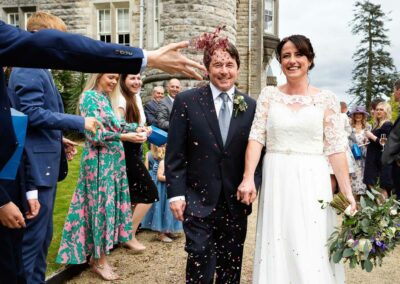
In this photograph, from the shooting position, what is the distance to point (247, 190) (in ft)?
10.5

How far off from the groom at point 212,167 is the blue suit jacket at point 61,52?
159 cm

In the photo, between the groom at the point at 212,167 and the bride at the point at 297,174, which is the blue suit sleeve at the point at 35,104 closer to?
the groom at the point at 212,167

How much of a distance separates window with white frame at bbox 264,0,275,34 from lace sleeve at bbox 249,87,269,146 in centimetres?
2233

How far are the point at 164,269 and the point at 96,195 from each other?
1.18m

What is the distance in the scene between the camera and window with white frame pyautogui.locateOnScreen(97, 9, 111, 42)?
18844 millimetres

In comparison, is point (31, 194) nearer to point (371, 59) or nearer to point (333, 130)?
point (333, 130)

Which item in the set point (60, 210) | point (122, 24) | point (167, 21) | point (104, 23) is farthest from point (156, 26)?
point (60, 210)

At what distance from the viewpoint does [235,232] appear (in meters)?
3.38

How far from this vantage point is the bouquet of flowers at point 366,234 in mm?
2895

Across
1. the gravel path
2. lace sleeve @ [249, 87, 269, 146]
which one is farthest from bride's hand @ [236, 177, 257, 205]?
the gravel path

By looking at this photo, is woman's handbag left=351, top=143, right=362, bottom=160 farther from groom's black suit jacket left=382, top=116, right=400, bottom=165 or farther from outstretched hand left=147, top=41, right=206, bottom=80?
outstretched hand left=147, top=41, right=206, bottom=80

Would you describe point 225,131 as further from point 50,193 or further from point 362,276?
point 362,276

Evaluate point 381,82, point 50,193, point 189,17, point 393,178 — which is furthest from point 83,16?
point 381,82

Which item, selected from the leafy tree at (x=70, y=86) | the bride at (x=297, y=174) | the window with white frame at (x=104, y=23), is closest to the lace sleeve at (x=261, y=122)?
the bride at (x=297, y=174)
